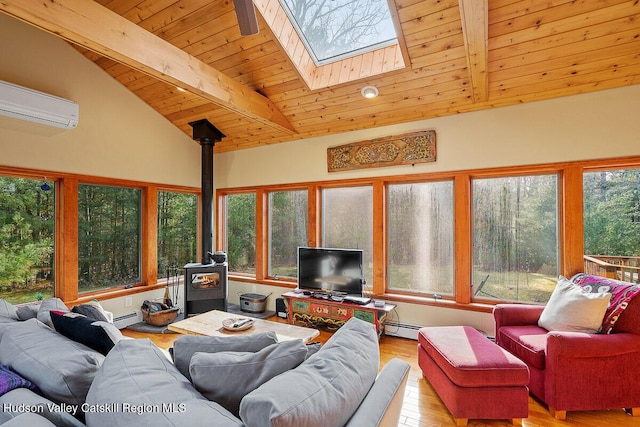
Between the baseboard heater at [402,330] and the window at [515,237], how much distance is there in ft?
2.62

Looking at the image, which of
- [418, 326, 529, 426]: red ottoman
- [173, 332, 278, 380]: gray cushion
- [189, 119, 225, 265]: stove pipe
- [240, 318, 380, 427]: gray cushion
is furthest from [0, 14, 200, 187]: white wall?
[418, 326, 529, 426]: red ottoman

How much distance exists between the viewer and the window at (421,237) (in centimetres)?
366

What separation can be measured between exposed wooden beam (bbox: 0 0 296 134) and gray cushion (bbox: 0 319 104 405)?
1881 mm

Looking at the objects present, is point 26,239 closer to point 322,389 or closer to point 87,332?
point 87,332

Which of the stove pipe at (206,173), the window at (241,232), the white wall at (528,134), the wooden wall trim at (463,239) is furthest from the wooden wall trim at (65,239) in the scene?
the wooden wall trim at (463,239)

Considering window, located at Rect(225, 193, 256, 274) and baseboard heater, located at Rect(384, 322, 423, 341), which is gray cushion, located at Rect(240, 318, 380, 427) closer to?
baseboard heater, located at Rect(384, 322, 423, 341)

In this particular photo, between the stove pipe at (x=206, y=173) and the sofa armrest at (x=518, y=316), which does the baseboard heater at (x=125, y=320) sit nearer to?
the stove pipe at (x=206, y=173)

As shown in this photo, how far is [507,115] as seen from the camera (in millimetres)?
3262

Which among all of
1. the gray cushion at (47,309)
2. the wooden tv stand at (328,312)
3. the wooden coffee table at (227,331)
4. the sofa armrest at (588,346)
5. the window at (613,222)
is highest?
the window at (613,222)

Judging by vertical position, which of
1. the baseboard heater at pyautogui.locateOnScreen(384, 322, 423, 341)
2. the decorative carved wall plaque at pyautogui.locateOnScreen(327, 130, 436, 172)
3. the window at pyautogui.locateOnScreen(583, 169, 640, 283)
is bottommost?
the baseboard heater at pyautogui.locateOnScreen(384, 322, 423, 341)

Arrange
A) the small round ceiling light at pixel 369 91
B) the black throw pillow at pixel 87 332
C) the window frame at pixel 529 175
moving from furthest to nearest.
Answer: the small round ceiling light at pixel 369 91 → the window frame at pixel 529 175 → the black throw pillow at pixel 87 332

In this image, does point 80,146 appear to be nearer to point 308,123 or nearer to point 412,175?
point 308,123

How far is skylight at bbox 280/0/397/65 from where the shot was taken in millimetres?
2873

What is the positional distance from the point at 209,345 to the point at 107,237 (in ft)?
11.9
